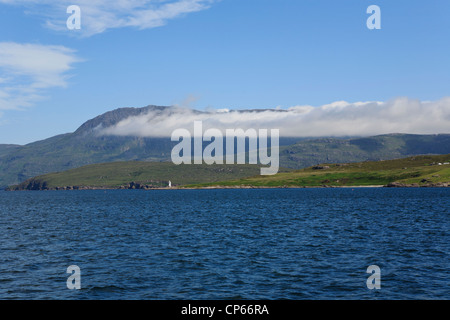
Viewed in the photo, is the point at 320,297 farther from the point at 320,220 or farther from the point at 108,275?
the point at 320,220

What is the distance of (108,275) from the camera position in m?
45.2

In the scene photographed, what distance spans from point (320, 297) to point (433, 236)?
1663 inches

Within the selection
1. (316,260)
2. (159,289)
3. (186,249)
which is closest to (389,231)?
(316,260)

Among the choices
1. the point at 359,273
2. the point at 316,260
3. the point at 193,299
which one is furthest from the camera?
the point at 316,260

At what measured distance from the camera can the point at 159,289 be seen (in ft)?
129

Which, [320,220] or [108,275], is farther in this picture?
[320,220]
